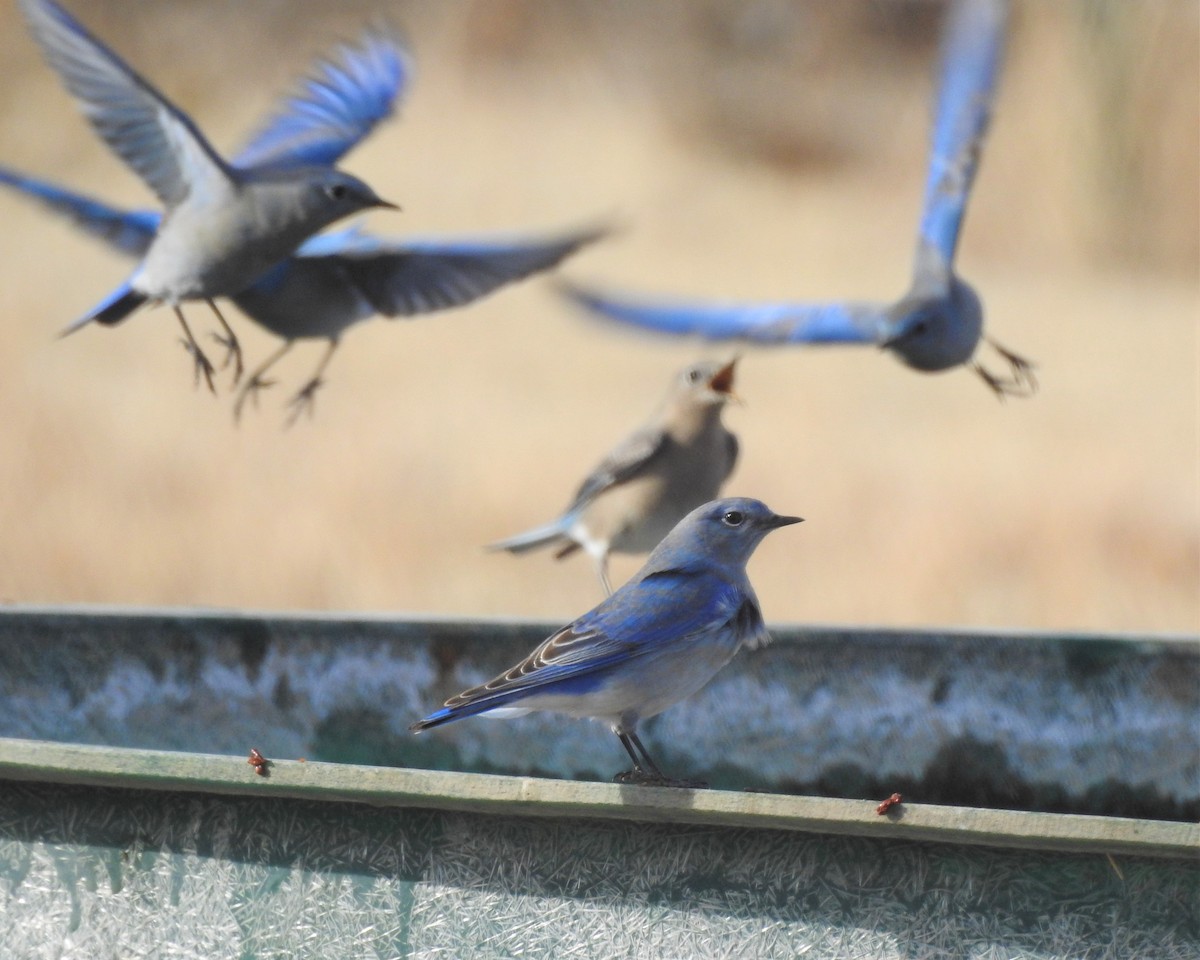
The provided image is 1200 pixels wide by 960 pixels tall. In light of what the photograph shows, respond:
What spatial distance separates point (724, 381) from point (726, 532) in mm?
1298

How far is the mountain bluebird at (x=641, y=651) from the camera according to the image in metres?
1.84

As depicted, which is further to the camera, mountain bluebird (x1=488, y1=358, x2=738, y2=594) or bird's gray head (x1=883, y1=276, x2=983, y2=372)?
mountain bluebird (x1=488, y1=358, x2=738, y2=594)

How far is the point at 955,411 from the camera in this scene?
8.05 m

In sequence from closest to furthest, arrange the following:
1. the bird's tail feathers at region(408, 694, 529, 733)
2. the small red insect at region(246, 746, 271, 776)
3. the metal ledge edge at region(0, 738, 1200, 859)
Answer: the metal ledge edge at region(0, 738, 1200, 859) < the small red insect at region(246, 746, 271, 776) < the bird's tail feathers at region(408, 694, 529, 733)

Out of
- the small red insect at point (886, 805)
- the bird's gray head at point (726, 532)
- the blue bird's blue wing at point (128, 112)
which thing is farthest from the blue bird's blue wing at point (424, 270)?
the small red insect at point (886, 805)

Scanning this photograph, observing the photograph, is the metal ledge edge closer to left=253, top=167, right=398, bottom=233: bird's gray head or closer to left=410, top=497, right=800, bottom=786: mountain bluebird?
left=410, top=497, right=800, bottom=786: mountain bluebird

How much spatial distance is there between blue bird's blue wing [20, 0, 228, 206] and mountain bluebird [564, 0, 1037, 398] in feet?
2.97

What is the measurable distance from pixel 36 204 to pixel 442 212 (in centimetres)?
630

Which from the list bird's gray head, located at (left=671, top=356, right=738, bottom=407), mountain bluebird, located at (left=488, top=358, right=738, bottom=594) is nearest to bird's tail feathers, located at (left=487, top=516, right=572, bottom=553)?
mountain bluebird, located at (left=488, top=358, right=738, bottom=594)

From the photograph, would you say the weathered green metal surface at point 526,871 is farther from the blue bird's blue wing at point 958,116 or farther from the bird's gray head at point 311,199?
the blue bird's blue wing at point 958,116

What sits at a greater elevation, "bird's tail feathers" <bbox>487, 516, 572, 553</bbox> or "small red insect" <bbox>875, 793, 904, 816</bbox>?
"bird's tail feathers" <bbox>487, 516, 572, 553</bbox>

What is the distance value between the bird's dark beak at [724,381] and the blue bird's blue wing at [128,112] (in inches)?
41.9

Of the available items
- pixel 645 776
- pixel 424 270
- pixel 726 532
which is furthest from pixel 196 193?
pixel 645 776

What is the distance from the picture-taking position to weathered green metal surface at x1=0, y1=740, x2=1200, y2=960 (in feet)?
5.08
